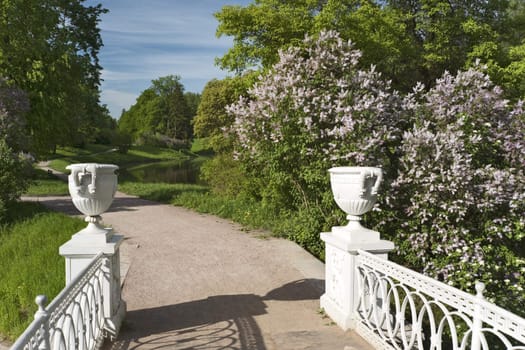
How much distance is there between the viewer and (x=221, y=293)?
18.5ft

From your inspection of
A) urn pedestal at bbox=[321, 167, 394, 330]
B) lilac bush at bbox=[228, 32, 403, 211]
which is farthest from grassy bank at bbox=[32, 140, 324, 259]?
urn pedestal at bbox=[321, 167, 394, 330]

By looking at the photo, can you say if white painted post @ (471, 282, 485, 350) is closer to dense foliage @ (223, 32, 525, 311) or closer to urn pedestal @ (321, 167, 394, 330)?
urn pedestal @ (321, 167, 394, 330)

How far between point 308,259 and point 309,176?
144 centimetres

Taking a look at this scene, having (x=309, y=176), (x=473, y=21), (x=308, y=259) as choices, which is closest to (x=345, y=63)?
(x=309, y=176)

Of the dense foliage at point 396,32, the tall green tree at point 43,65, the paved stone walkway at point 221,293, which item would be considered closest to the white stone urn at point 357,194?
the paved stone walkway at point 221,293

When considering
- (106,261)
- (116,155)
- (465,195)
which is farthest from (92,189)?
(116,155)

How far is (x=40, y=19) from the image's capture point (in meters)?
14.1

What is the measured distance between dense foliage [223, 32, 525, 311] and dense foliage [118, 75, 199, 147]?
56427 millimetres

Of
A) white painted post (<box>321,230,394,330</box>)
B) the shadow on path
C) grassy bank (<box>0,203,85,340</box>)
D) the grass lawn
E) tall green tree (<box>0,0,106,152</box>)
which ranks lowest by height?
the shadow on path

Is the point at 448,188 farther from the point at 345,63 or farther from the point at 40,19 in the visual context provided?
the point at 40,19

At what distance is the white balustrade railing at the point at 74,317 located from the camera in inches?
89.6

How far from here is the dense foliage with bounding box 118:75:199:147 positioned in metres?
64.3

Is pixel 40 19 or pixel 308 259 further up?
pixel 40 19

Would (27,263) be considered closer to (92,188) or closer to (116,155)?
(92,188)
